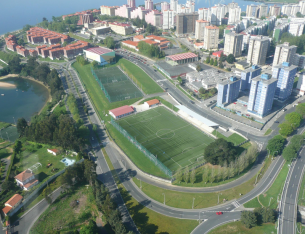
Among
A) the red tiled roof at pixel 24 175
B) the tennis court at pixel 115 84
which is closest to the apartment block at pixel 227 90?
the tennis court at pixel 115 84

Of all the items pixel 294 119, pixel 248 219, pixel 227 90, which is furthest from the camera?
pixel 227 90

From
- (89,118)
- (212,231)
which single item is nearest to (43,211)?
(212,231)

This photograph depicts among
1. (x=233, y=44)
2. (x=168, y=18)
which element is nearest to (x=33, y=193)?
(x=233, y=44)

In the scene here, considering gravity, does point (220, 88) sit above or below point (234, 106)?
above

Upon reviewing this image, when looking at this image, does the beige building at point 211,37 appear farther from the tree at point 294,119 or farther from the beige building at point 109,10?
the beige building at point 109,10

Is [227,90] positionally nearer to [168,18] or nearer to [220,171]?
[220,171]

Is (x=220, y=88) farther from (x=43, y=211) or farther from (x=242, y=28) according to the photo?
(x=242, y=28)
